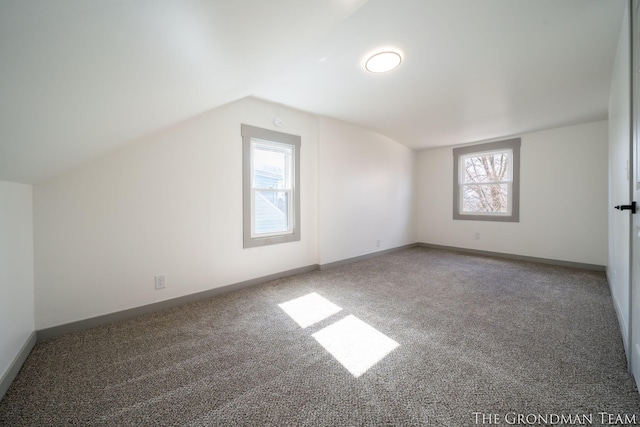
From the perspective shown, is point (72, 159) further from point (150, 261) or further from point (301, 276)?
point (301, 276)

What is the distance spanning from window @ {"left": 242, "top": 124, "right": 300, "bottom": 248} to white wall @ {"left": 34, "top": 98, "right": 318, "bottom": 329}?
0.11 metres

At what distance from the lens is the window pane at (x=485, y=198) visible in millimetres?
4570

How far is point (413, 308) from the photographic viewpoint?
240cm

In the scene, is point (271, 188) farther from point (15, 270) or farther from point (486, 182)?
point (486, 182)

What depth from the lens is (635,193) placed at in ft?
4.47

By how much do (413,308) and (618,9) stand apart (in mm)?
2659

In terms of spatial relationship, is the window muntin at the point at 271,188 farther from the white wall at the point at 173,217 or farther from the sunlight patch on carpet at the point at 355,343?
the sunlight patch on carpet at the point at 355,343

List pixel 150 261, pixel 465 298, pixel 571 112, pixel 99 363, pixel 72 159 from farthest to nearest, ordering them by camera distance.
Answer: pixel 571 112, pixel 465 298, pixel 150 261, pixel 72 159, pixel 99 363

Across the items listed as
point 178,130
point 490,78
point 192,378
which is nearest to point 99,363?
point 192,378

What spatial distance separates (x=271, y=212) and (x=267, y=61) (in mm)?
1900

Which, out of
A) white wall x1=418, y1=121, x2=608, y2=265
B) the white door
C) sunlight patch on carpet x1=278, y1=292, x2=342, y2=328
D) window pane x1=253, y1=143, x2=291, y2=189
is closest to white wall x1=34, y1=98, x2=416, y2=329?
window pane x1=253, y1=143, x2=291, y2=189

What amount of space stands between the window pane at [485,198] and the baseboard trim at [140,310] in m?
4.10

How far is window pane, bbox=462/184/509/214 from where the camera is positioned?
15.0 feet

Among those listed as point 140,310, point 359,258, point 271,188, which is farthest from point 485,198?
point 140,310
